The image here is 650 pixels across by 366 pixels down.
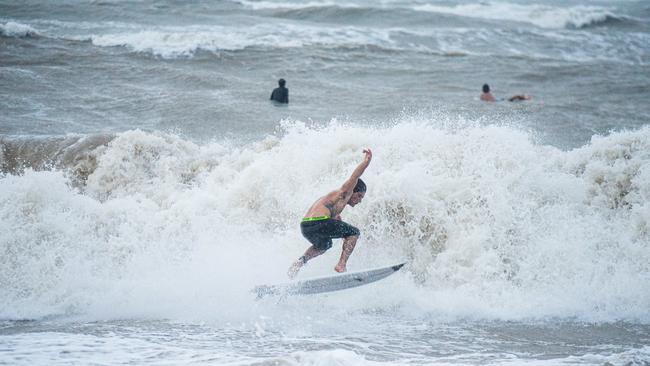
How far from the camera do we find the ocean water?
7.24m

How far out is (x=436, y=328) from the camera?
300 inches

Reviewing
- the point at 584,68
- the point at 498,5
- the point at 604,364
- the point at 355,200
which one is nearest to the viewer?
the point at 604,364

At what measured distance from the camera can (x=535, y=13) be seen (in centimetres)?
3394

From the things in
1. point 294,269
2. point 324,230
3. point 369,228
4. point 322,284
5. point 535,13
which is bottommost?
point 322,284

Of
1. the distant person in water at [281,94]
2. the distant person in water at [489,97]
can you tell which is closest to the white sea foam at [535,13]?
the distant person in water at [489,97]

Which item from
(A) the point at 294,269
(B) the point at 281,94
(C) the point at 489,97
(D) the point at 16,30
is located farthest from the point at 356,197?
(D) the point at 16,30

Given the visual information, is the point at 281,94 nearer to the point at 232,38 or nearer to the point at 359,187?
the point at 232,38

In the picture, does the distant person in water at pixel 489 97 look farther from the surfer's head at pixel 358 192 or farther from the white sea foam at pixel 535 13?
the white sea foam at pixel 535 13

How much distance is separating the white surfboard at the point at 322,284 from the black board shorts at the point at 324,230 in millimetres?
416

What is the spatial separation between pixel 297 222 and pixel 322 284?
86.8 inches

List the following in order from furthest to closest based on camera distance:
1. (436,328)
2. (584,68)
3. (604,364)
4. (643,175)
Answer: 1. (584,68)
2. (643,175)
3. (436,328)
4. (604,364)

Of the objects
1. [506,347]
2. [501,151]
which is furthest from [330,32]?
[506,347]

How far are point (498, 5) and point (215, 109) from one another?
80.7ft

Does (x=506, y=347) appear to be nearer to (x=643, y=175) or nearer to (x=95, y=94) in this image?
(x=643, y=175)
